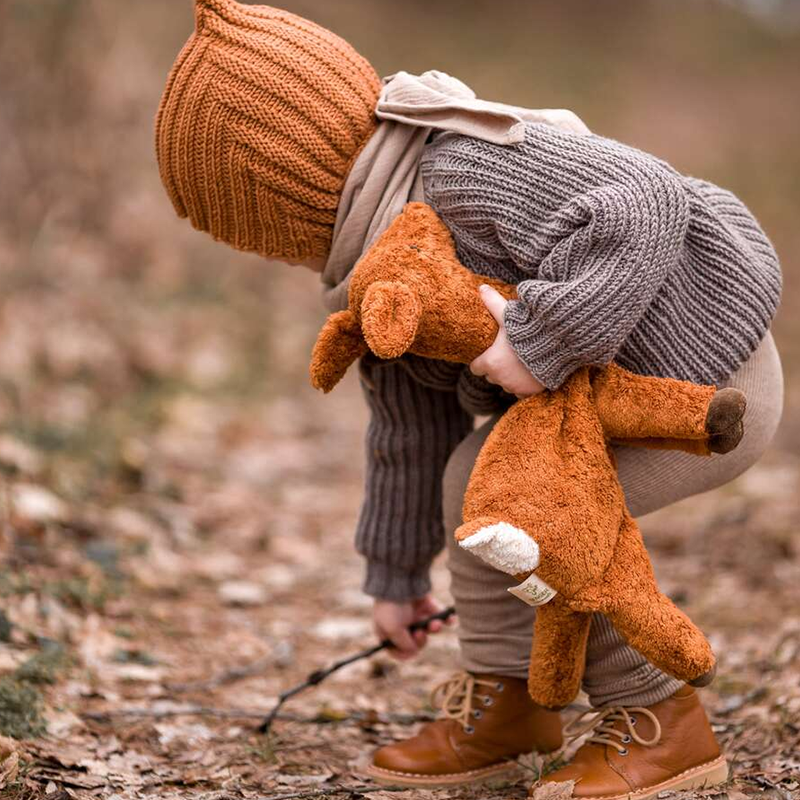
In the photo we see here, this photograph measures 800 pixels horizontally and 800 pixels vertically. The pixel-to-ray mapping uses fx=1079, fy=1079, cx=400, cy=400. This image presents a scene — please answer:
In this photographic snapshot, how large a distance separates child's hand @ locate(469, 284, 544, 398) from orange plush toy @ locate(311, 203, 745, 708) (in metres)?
0.01

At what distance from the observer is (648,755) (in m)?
1.89

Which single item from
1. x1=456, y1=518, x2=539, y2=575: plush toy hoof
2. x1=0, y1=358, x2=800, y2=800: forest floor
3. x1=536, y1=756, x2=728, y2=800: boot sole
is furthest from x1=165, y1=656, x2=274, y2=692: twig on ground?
x1=456, y1=518, x2=539, y2=575: plush toy hoof

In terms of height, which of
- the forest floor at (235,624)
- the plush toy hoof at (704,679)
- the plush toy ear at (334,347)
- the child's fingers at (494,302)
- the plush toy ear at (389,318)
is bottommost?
the forest floor at (235,624)

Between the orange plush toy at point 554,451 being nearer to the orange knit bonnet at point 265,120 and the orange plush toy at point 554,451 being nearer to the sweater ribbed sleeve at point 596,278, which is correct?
the sweater ribbed sleeve at point 596,278

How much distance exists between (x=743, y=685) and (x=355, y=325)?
4.39 ft

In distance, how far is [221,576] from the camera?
331 cm

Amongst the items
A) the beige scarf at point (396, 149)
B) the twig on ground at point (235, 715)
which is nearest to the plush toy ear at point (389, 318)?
the beige scarf at point (396, 149)

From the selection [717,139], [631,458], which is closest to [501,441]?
[631,458]

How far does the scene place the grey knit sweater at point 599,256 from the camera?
1.67 m

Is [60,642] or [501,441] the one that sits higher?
[501,441]

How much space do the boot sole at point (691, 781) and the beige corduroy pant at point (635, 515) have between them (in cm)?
14

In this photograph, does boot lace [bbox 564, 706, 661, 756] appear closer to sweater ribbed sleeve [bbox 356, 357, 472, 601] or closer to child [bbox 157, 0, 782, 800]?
child [bbox 157, 0, 782, 800]

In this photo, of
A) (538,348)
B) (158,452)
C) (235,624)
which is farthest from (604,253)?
(158,452)

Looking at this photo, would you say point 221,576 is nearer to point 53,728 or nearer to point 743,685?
point 53,728
